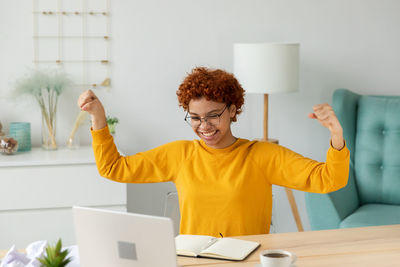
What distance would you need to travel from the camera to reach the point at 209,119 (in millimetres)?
1968

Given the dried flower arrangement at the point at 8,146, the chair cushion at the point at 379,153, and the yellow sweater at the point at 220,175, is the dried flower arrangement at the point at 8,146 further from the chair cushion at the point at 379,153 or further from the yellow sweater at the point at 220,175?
the chair cushion at the point at 379,153

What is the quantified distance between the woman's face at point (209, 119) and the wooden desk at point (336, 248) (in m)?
0.39

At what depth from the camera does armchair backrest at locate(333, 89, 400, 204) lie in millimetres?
3227

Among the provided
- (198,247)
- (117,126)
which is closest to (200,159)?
(198,247)

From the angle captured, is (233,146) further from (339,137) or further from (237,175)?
(339,137)

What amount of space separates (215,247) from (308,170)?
46 centimetres

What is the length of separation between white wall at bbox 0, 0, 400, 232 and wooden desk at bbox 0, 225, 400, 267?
5.58 ft

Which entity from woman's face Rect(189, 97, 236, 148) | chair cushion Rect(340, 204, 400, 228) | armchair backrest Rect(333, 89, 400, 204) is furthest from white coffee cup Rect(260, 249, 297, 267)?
armchair backrest Rect(333, 89, 400, 204)

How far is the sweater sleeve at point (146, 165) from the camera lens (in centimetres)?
199

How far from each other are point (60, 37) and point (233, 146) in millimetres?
1604

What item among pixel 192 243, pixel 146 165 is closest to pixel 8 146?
pixel 146 165

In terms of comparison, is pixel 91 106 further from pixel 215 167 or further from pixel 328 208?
pixel 328 208

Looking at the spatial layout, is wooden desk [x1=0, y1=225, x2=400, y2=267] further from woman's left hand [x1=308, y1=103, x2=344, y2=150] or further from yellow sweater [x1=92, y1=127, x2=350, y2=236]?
woman's left hand [x1=308, y1=103, x2=344, y2=150]

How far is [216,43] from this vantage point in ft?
11.2
